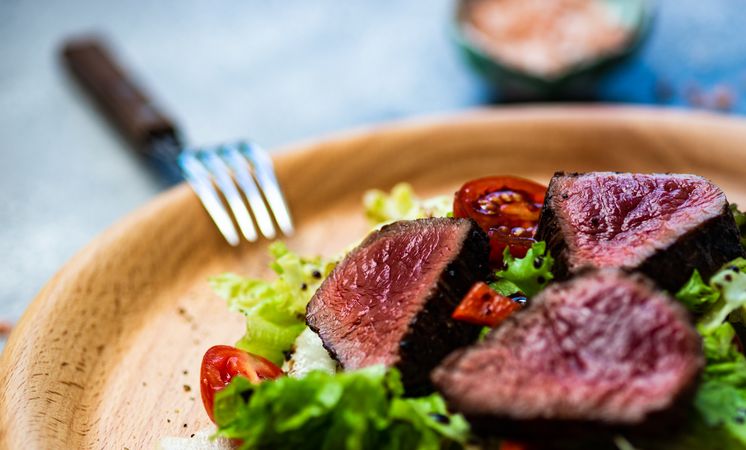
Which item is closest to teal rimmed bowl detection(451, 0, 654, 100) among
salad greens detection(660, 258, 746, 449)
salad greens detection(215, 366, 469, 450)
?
salad greens detection(660, 258, 746, 449)

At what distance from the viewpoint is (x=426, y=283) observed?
3520 millimetres

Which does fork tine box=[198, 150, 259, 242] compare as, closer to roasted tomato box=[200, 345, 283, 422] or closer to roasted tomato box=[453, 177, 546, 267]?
roasted tomato box=[200, 345, 283, 422]

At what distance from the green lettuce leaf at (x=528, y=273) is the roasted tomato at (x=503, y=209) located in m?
0.33

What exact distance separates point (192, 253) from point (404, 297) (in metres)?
1.96

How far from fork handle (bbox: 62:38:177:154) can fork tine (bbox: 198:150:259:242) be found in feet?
3.12

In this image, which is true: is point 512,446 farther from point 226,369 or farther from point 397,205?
point 397,205

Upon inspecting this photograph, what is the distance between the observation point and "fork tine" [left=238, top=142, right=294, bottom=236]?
17.3 feet

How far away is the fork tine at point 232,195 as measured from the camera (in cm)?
520

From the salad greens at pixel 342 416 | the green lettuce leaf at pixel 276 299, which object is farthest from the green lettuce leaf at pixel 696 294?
the green lettuce leaf at pixel 276 299

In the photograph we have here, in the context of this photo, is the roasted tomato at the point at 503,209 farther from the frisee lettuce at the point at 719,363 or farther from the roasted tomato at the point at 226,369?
the roasted tomato at the point at 226,369

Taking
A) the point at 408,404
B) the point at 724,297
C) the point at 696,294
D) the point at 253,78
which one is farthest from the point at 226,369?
the point at 253,78

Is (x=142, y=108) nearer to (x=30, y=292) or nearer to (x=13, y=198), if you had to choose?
(x=13, y=198)

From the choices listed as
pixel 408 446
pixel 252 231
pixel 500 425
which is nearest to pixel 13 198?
pixel 252 231

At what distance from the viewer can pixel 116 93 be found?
6.59 m
